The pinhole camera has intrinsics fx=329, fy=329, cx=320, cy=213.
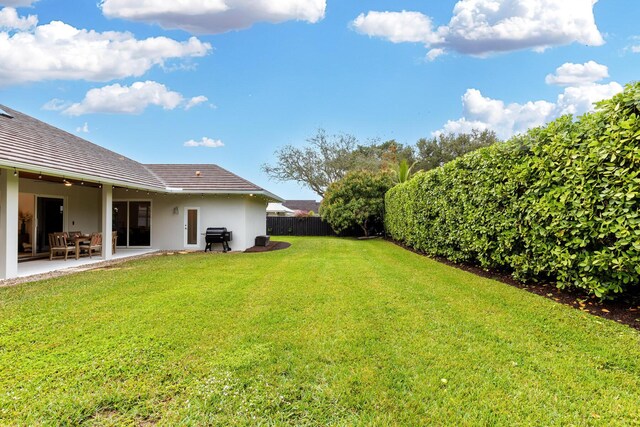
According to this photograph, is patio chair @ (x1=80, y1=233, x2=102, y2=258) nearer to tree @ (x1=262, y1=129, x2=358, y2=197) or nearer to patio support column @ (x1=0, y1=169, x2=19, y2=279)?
patio support column @ (x1=0, y1=169, x2=19, y2=279)

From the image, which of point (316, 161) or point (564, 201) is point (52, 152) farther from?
point (316, 161)

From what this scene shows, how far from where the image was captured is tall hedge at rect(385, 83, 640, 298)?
452 cm

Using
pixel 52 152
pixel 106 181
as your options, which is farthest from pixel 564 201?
pixel 52 152

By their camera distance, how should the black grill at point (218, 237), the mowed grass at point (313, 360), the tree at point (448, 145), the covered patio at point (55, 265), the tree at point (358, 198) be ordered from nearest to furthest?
1. the mowed grass at point (313, 360)
2. the covered patio at point (55, 265)
3. the black grill at point (218, 237)
4. the tree at point (358, 198)
5. the tree at point (448, 145)

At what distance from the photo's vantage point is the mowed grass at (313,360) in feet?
8.82

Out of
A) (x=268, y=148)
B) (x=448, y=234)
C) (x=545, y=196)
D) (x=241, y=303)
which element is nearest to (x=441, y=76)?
(x=448, y=234)

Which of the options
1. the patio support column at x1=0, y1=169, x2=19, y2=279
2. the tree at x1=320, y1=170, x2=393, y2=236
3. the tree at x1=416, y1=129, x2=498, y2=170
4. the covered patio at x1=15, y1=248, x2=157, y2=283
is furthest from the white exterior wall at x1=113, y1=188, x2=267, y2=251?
the tree at x1=416, y1=129, x2=498, y2=170

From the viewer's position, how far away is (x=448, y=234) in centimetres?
1034

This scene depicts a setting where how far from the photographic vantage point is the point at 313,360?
3555mm

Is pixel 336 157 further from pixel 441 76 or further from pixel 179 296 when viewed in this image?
pixel 179 296

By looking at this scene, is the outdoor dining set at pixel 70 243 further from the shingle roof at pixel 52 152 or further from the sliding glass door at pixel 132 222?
the sliding glass door at pixel 132 222

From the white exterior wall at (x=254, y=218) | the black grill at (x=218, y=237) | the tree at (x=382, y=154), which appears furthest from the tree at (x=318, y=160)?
the black grill at (x=218, y=237)

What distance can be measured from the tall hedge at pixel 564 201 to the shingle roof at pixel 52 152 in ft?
36.6

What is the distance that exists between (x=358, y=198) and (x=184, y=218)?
11.6 metres
